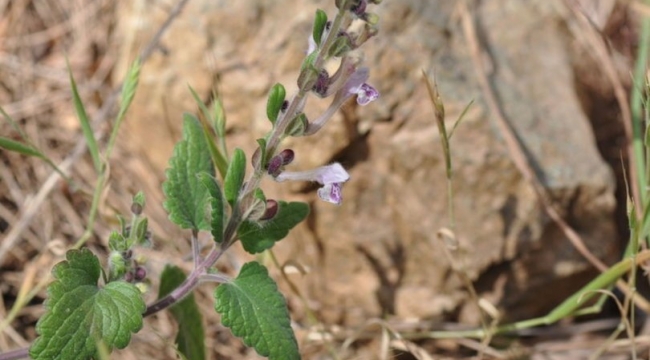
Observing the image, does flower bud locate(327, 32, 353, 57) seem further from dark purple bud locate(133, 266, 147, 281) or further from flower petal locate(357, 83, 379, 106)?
dark purple bud locate(133, 266, 147, 281)

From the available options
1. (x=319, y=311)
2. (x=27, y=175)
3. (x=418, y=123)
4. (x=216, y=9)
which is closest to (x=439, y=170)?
(x=418, y=123)

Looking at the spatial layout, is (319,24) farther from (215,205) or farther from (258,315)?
(258,315)

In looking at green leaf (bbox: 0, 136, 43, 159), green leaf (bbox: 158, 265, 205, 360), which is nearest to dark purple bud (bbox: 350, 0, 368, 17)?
green leaf (bbox: 158, 265, 205, 360)

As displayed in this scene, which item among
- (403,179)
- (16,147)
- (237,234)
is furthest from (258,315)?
(403,179)

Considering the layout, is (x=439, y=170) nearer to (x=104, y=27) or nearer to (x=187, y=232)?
(x=187, y=232)

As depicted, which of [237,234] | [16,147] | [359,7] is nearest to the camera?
[359,7]

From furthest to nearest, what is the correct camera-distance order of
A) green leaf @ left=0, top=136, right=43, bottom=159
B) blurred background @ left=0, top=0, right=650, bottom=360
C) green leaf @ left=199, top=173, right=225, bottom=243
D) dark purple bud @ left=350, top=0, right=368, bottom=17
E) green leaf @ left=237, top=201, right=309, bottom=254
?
blurred background @ left=0, top=0, right=650, bottom=360, green leaf @ left=0, top=136, right=43, bottom=159, green leaf @ left=237, top=201, right=309, bottom=254, green leaf @ left=199, top=173, right=225, bottom=243, dark purple bud @ left=350, top=0, right=368, bottom=17
